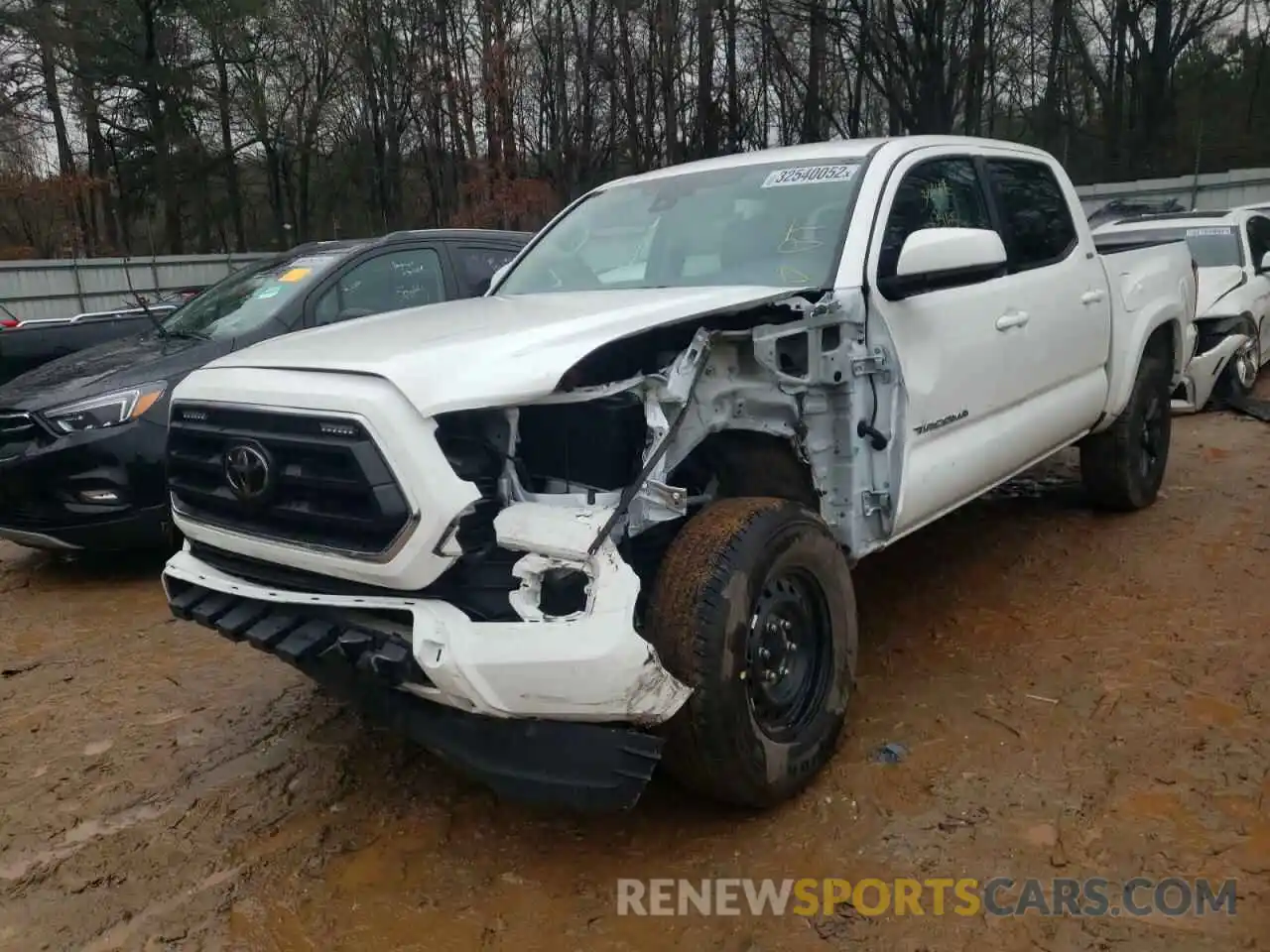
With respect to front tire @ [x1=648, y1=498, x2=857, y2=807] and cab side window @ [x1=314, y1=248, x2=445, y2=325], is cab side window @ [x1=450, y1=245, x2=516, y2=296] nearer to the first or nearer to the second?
cab side window @ [x1=314, y1=248, x2=445, y2=325]

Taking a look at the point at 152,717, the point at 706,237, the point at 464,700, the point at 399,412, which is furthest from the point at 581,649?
the point at 152,717

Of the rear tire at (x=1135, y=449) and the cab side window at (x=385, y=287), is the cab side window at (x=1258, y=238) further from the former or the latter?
the cab side window at (x=385, y=287)

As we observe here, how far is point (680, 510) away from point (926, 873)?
1.14 meters

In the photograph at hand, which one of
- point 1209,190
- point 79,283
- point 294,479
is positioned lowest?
A: point 294,479

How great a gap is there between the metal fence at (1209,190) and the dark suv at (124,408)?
61.2ft

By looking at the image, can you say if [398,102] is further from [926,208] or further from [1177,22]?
[926,208]

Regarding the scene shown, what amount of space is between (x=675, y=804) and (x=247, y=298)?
14.2 feet

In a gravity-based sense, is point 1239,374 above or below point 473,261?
below

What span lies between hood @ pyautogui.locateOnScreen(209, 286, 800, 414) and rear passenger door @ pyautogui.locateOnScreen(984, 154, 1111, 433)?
4.93ft

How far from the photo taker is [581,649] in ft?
7.72

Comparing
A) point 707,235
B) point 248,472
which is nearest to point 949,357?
point 707,235

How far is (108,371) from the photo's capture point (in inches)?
208

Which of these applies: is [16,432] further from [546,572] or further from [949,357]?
[949,357]

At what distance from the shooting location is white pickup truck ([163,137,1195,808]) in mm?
2453
